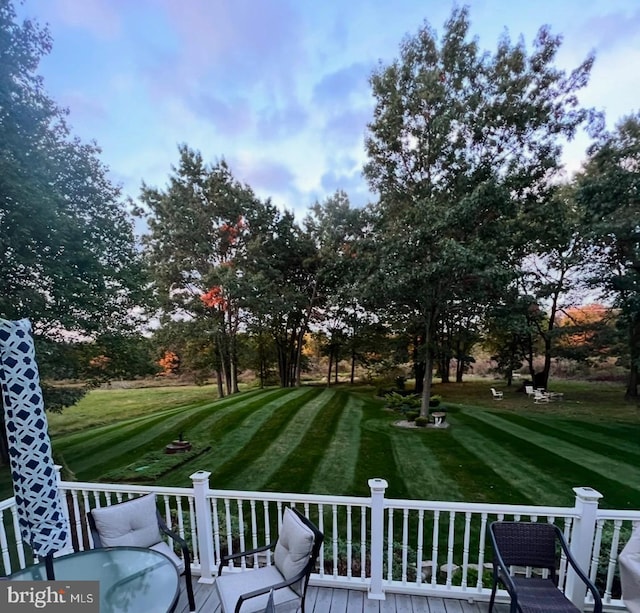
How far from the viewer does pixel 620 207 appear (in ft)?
33.4

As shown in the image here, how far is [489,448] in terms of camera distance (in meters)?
7.92

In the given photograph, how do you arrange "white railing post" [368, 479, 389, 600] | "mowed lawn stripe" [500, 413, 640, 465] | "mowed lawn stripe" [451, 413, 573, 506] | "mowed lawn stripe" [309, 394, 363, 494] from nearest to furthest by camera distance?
"white railing post" [368, 479, 389, 600] → "mowed lawn stripe" [451, 413, 573, 506] → "mowed lawn stripe" [309, 394, 363, 494] → "mowed lawn stripe" [500, 413, 640, 465]

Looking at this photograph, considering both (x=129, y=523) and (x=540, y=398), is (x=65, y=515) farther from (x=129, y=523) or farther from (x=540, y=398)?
(x=540, y=398)

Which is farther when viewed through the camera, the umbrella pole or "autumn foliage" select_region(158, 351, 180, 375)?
"autumn foliage" select_region(158, 351, 180, 375)

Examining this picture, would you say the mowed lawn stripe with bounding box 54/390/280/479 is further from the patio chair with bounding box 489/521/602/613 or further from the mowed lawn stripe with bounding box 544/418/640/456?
the mowed lawn stripe with bounding box 544/418/640/456

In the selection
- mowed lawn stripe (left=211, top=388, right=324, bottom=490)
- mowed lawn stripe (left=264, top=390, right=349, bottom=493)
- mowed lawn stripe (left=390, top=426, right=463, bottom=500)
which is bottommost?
mowed lawn stripe (left=390, top=426, right=463, bottom=500)

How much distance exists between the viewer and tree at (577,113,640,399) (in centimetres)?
997

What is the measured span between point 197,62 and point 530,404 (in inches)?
615

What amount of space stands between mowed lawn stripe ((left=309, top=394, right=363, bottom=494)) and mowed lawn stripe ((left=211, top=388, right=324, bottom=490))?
3.14ft

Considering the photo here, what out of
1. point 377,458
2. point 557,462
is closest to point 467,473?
point 377,458

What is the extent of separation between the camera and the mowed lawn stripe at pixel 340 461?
6164 millimetres

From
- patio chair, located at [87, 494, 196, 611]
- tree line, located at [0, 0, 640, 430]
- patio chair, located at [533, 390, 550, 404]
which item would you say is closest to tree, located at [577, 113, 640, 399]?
tree line, located at [0, 0, 640, 430]

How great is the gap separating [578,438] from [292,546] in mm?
9427

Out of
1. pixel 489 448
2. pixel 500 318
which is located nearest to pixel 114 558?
pixel 489 448
